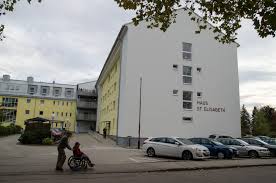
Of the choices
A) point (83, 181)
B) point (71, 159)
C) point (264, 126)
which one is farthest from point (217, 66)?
point (264, 126)

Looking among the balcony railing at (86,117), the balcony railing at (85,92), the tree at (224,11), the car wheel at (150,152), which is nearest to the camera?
the tree at (224,11)

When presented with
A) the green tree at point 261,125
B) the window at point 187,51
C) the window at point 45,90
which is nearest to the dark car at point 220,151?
the window at point 187,51

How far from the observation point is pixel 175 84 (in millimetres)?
37344

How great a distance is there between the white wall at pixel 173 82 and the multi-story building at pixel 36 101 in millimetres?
42876

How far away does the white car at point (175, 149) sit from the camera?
20.2 metres

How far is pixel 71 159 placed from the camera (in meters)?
14.8

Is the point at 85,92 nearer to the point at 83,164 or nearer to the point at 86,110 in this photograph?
the point at 86,110

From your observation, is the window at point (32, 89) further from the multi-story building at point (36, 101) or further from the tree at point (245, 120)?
the tree at point (245, 120)

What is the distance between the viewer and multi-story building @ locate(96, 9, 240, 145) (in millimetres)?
35219

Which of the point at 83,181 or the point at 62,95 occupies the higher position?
the point at 62,95

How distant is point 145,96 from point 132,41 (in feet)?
20.8

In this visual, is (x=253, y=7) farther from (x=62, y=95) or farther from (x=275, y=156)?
(x=62, y=95)

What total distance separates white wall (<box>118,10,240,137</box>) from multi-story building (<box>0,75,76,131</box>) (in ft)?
141

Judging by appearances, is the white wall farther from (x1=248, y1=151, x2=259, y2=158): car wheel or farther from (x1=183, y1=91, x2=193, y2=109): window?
(x1=248, y1=151, x2=259, y2=158): car wheel
